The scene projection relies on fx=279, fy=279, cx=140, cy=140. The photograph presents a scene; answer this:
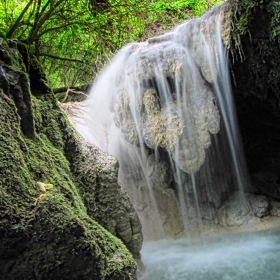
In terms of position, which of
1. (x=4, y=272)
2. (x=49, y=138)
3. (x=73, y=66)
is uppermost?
(x=73, y=66)

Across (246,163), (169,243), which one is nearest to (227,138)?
(246,163)

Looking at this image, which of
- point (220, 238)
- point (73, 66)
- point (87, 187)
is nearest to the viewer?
point (87, 187)

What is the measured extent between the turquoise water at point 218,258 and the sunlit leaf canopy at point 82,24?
14.5 feet

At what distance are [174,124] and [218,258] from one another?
2.65 metres

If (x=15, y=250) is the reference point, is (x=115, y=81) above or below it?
above

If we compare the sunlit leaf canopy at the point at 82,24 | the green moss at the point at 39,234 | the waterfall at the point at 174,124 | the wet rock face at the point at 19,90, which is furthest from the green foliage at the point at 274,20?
the green moss at the point at 39,234

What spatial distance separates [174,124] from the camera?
562cm

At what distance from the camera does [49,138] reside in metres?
3.27

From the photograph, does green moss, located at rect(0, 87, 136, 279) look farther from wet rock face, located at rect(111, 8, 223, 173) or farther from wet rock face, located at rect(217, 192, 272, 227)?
wet rock face, located at rect(217, 192, 272, 227)

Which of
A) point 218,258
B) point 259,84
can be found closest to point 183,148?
point 259,84

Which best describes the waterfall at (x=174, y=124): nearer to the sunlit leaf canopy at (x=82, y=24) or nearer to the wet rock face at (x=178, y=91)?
the wet rock face at (x=178, y=91)

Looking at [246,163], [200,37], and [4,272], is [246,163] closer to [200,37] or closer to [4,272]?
[200,37]

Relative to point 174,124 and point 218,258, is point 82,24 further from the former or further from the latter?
point 218,258

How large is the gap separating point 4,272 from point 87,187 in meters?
1.77
